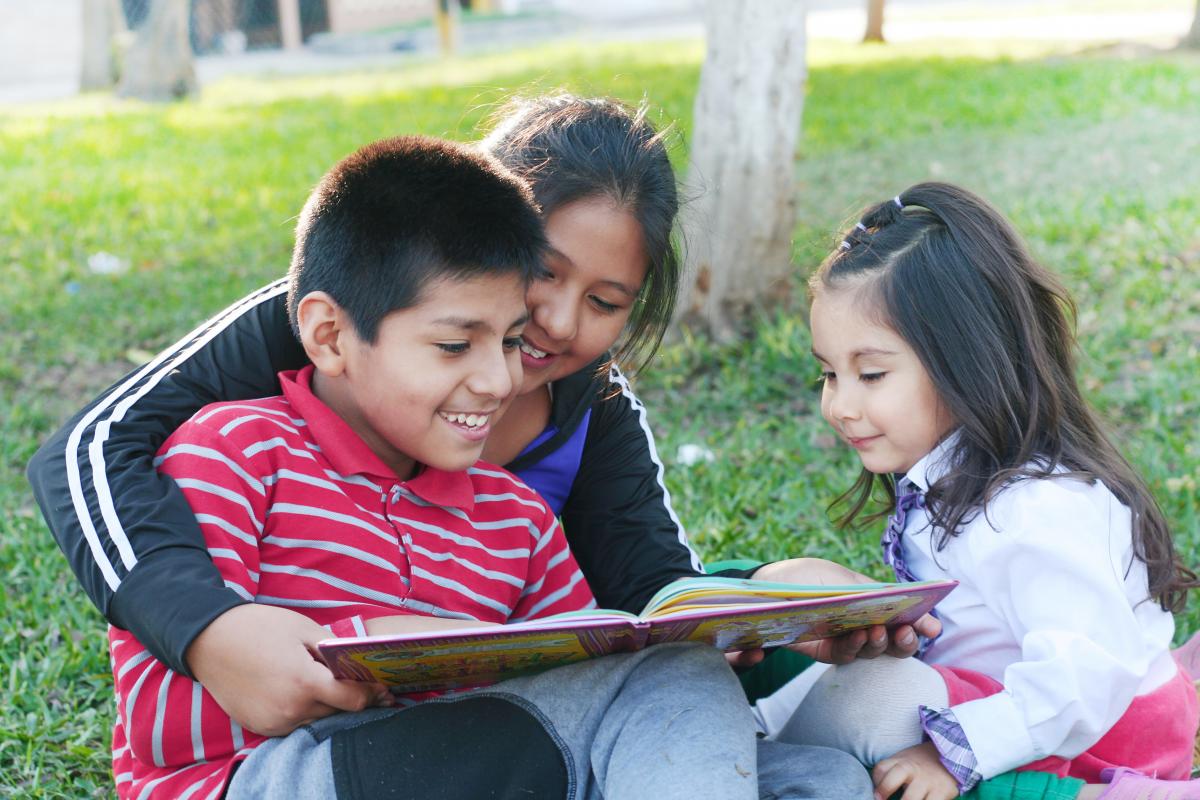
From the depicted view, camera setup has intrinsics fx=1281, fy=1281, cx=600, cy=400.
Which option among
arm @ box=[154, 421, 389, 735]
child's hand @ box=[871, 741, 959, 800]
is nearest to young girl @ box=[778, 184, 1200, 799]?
child's hand @ box=[871, 741, 959, 800]

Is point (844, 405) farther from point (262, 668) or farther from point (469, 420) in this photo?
point (262, 668)

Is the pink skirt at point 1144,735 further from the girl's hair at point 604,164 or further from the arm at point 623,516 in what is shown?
the girl's hair at point 604,164

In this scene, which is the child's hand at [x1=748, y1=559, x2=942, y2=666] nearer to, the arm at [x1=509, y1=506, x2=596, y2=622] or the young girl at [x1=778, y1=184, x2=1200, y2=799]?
the young girl at [x1=778, y1=184, x2=1200, y2=799]

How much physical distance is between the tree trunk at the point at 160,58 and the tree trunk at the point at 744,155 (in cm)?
902

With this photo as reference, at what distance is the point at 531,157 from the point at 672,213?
10.4 inches

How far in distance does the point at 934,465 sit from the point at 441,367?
861 mm

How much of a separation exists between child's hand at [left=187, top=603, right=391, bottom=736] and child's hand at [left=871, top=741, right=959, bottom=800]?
82 cm

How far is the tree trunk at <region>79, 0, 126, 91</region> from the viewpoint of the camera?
13.4 m

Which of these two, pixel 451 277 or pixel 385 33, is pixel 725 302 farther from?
pixel 385 33

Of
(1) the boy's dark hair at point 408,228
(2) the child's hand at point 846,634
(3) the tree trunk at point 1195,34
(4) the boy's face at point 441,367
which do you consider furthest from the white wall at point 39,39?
(2) the child's hand at point 846,634

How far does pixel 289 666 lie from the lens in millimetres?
1597

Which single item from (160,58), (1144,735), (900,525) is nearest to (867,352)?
(900,525)

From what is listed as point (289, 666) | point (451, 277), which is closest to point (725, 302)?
point (451, 277)

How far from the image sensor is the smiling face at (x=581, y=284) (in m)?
2.09
